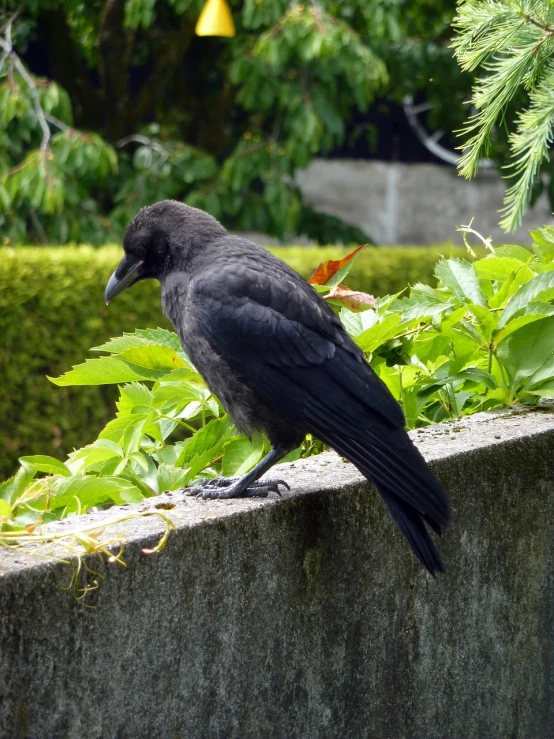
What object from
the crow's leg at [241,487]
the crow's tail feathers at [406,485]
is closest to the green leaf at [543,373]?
the crow's tail feathers at [406,485]

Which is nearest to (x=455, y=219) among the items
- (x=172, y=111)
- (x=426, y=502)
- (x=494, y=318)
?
(x=172, y=111)

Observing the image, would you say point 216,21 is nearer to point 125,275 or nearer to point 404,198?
point 125,275

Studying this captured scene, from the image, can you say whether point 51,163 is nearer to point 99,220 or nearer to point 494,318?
point 99,220

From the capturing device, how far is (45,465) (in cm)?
245

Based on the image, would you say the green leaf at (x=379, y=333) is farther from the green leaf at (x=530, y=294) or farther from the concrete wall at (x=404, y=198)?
the concrete wall at (x=404, y=198)

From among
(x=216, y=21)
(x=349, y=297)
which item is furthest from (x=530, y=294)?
(x=216, y=21)

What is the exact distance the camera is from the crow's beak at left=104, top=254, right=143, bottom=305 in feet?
9.52

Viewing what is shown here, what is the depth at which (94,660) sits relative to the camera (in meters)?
1.72

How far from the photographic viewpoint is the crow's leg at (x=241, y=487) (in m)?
2.23

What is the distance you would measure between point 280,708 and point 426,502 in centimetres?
54

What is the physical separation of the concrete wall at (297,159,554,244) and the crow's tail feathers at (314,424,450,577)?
1144cm

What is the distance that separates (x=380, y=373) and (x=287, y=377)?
604mm

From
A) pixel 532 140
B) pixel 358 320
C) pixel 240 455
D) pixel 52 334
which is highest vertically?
pixel 532 140

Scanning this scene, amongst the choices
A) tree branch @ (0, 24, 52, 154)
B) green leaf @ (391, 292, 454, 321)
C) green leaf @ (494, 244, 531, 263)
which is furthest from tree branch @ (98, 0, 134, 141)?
green leaf @ (391, 292, 454, 321)
